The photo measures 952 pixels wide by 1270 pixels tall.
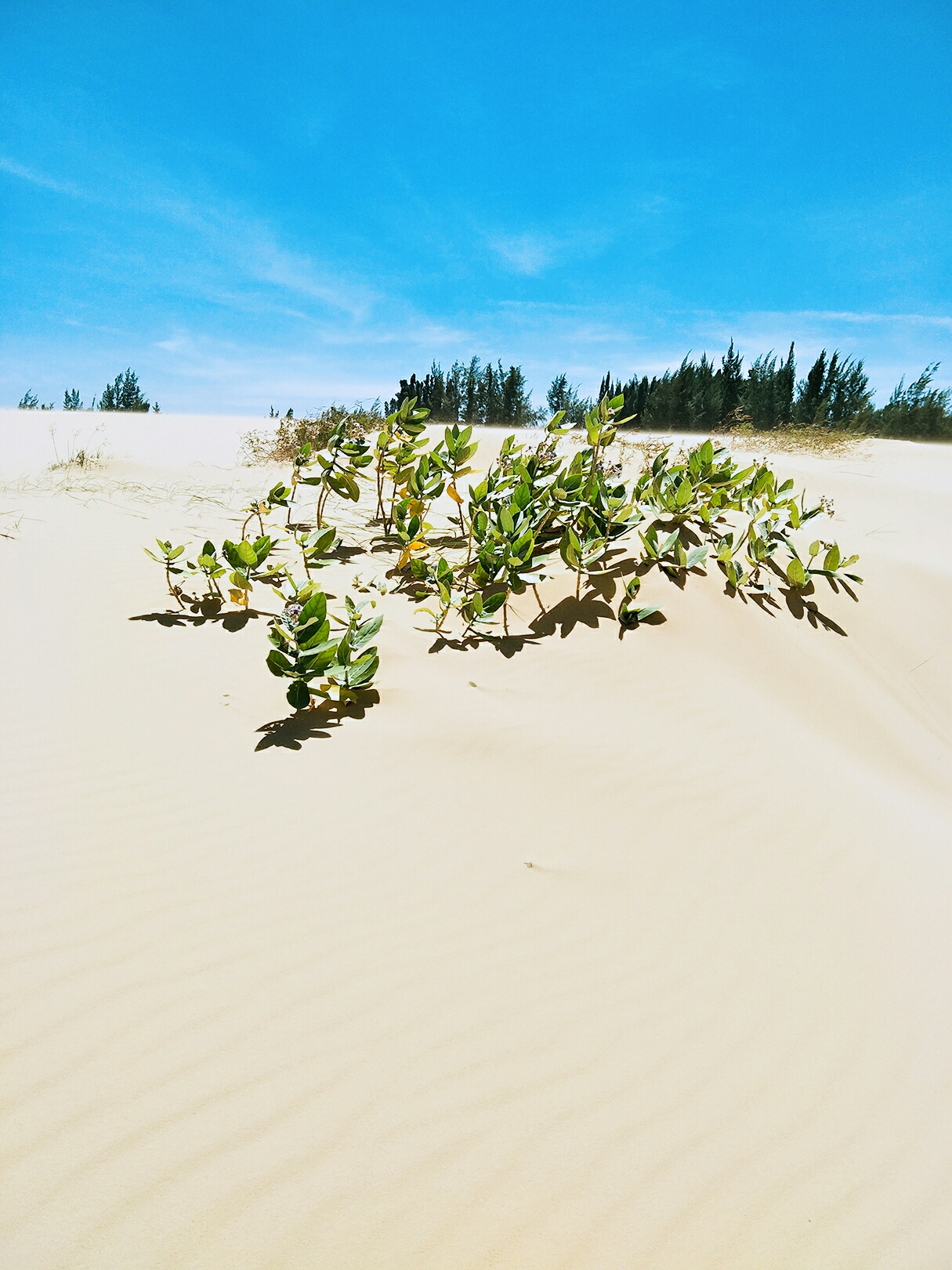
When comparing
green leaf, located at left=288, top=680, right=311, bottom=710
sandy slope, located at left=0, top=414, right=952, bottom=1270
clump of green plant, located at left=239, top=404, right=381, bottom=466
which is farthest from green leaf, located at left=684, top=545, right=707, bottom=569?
clump of green plant, located at left=239, top=404, right=381, bottom=466

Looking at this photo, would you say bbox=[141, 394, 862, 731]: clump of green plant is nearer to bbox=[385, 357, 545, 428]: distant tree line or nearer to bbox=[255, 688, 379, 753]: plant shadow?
bbox=[255, 688, 379, 753]: plant shadow

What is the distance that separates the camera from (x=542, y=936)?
5.91ft

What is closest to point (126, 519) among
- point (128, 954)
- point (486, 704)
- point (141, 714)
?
point (141, 714)

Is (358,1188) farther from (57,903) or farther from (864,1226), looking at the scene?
(57,903)

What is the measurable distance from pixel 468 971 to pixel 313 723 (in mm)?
1357

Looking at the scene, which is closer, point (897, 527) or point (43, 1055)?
point (43, 1055)

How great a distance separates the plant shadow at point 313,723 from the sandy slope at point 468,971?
1.0 inches

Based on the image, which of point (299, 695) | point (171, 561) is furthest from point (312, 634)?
point (171, 561)

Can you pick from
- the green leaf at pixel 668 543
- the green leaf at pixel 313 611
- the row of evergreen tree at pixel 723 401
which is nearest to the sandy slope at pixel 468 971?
the green leaf at pixel 313 611

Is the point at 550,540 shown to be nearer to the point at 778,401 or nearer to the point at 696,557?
the point at 696,557

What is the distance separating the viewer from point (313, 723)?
276 centimetres

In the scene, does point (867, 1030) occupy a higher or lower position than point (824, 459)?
lower

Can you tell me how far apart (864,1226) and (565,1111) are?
1.90 feet

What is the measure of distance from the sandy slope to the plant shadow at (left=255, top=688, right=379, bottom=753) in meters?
0.02
